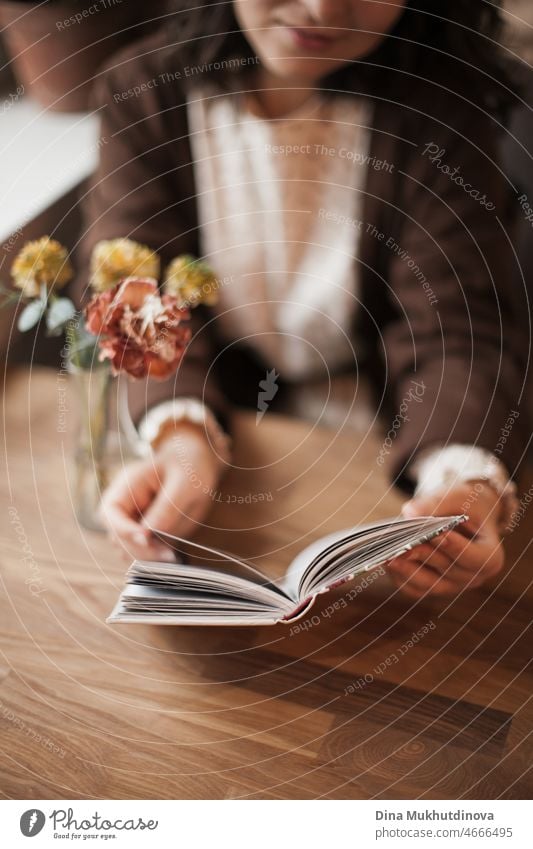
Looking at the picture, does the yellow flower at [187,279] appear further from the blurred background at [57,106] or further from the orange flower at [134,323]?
the blurred background at [57,106]

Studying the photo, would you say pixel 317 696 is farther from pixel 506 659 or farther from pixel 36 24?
pixel 36 24

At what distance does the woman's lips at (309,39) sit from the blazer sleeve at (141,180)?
0.12 m

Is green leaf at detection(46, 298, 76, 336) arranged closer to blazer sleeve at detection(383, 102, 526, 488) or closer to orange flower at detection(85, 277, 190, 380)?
orange flower at detection(85, 277, 190, 380)

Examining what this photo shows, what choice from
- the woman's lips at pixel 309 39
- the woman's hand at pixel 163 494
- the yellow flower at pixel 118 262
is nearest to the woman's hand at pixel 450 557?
the woman's hand at pixel 163 494

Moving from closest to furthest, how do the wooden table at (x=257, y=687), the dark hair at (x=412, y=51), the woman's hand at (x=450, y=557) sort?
the wooden table at (x=257, y=687), the woman's hand at (x=450, y=557), the dark hair at (x=412, y=51)

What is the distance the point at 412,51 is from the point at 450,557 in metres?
0.45

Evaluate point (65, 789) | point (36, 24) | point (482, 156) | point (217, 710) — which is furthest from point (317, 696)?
point (36, 24)

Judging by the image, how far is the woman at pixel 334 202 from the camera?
708mm

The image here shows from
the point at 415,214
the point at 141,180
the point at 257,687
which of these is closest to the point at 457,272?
the point at 415,214

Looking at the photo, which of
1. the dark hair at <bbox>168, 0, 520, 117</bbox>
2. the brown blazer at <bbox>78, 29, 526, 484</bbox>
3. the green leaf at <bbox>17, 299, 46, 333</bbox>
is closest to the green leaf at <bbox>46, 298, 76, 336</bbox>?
Result: the green leaf at <bbox>17, 299, 46, 333</bbox>

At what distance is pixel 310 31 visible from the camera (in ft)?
2.34
